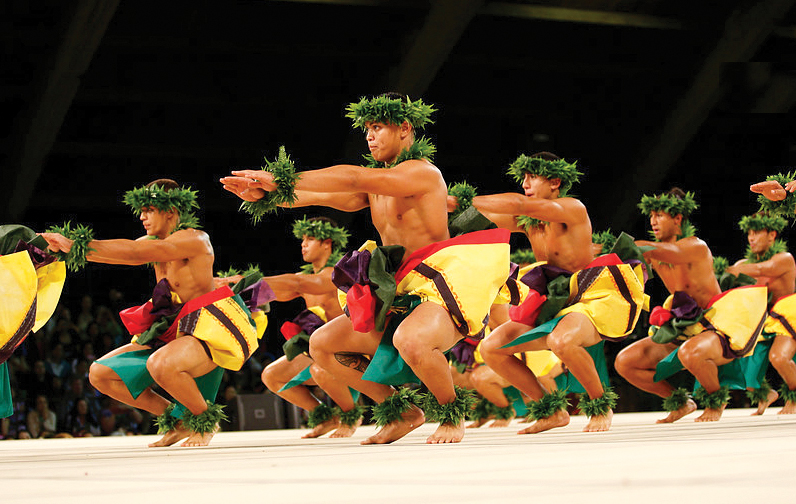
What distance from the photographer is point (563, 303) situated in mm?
5027

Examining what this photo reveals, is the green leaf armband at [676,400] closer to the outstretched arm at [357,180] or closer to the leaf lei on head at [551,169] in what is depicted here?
the leaf lei on head at [551,169]

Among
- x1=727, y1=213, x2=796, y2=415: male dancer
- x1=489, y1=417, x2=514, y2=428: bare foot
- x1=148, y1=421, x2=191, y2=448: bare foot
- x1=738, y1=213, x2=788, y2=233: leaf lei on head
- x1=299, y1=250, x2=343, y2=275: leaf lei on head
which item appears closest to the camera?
x1=148, y1=421, x2=191, y2=448: bare foot

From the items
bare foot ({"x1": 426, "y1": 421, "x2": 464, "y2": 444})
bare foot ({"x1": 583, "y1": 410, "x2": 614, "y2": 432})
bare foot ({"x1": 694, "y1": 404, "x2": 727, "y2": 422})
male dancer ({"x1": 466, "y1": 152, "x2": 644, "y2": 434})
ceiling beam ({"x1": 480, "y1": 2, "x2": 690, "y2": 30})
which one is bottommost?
bare foot ({"x1": 694, "y1": 404, "x2": 727, "y2": 422})

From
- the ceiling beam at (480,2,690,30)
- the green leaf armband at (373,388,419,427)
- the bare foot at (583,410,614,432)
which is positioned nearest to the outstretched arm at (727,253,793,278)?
the bare foot at (583,410,614,432)

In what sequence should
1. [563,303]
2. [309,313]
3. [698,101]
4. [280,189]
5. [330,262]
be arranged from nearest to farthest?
[280,189], [563,303], [309,313], [330,262], [698,101]

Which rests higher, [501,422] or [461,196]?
[461,196]

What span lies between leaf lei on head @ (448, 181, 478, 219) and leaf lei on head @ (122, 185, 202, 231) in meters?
1.45

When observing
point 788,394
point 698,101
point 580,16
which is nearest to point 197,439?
point 788,394

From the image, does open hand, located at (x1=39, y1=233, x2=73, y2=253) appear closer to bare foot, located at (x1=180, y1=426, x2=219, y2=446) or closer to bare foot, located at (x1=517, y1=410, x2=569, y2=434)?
bare foot, located at (x1=180, y1=426, x2=219, y2=446)

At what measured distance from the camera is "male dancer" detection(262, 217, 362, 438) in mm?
5772

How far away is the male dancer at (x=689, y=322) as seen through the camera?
5.97m

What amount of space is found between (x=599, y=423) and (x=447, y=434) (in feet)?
4.47

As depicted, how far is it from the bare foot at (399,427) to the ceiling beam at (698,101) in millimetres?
6811

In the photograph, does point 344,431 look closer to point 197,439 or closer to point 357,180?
point 197,439
